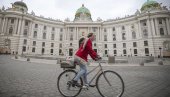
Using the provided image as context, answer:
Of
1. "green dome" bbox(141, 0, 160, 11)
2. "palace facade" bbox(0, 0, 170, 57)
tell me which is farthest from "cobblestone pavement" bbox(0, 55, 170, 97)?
"green dome" bbox(141, 0, 160, 11)

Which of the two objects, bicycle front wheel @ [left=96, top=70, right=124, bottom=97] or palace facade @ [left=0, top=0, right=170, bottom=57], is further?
palace facade @ [left=0, top=0, right=170, bottom=57]

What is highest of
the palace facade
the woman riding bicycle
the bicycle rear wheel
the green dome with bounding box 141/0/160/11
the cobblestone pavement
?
the green dome with bounding box 141/0/160/11

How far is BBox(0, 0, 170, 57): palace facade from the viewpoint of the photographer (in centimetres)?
4541

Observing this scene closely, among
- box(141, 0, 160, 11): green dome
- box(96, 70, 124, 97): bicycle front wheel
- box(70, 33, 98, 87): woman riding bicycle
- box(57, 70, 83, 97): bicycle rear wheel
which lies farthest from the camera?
box(141, 0, 160, 11): green dome

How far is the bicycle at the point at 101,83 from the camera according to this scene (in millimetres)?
3199

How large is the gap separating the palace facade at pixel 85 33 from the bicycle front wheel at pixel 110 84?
45087 millimetres

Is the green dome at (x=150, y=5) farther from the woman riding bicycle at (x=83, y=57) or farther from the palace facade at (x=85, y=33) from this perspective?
the woman riding bicycle at (x=83, y=57)

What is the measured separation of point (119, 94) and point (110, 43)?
54.8m

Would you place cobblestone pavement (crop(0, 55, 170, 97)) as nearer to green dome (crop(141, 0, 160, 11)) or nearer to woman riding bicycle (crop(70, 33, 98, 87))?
woman riding bicycle (crop(70, 33, 98, 87))

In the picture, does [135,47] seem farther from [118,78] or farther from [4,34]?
[4,34]

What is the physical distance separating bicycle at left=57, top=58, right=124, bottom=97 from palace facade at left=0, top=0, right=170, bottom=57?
45.1 meters

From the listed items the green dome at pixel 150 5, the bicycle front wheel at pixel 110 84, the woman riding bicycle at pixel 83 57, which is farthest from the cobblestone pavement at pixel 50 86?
the green dome at pixel 150 5

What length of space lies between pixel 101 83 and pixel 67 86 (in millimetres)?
1140

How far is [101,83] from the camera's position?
3.29 metres
